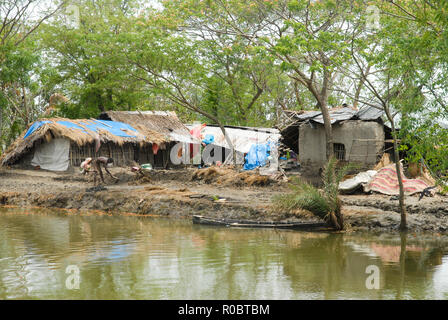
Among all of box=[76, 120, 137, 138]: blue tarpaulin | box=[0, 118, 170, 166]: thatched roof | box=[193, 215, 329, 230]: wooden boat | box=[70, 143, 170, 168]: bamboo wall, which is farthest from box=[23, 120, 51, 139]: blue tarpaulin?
box=[193, 215, 329, 230]: wooden boat

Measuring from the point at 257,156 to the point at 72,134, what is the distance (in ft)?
26.2

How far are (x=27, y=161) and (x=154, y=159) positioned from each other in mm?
6718

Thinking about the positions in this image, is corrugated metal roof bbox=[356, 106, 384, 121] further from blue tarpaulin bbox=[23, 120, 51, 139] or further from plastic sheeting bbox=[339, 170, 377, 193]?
blue tarpaulin bbox=[23, 120, 51, 139]

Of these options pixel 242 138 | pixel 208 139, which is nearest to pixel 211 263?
pixel 242 138

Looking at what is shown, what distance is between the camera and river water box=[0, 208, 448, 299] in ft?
22.7

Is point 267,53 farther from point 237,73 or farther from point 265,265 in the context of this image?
point 237,73

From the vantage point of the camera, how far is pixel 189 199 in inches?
573

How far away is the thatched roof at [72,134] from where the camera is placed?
21.6 meters

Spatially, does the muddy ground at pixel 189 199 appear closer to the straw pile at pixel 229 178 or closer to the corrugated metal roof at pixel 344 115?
the straw pile at pixel 229 178

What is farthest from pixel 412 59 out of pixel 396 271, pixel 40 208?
pixel 40 208

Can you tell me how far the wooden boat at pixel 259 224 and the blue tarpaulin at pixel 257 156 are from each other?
31.6 feet

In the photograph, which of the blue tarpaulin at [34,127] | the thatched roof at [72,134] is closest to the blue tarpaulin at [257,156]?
the thatched roof at [72,134]

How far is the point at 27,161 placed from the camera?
22641 mm

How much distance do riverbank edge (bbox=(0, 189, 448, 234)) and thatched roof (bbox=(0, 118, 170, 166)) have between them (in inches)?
202
